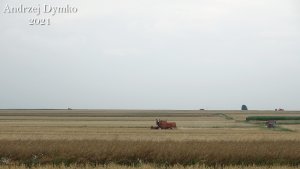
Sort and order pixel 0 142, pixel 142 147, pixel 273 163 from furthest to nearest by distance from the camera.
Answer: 1. pixel 0 142
2. pixel 142 147
3. pixel 273 163

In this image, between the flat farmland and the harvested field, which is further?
the flat farmland

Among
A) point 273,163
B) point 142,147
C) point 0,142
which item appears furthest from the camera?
point 0,142

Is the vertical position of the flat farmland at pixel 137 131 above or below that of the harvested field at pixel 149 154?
above

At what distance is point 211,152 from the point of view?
21562 mm

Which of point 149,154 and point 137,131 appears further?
point 137,131

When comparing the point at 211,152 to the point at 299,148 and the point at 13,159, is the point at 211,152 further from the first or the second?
the point at 13,159

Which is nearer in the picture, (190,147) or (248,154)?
(248,154)

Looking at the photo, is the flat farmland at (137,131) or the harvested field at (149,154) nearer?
the harvested field at (149,154)

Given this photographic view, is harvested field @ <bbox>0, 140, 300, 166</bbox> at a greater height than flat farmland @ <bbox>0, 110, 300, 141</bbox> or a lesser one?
lesser

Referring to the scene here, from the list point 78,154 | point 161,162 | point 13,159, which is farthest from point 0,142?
point 161,162

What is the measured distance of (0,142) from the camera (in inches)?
960

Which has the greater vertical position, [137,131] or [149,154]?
[137,131]

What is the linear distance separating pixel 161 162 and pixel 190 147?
224cm

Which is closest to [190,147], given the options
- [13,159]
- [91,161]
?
[91,161]
